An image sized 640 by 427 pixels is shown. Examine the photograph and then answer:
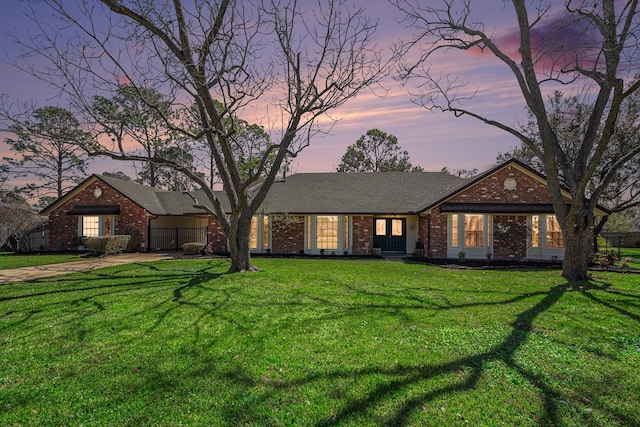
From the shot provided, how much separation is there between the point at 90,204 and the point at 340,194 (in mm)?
15901

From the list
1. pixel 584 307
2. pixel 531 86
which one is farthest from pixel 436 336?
pixel 531 86

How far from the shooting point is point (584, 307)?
24.5 ft

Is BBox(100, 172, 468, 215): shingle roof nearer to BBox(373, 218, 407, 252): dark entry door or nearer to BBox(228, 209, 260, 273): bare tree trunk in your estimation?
BBox(373, 218, 407, 252): dark entry door

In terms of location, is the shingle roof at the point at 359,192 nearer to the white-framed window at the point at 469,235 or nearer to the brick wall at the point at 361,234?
the brick wall at the point at 361,234

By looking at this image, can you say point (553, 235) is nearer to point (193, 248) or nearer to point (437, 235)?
point (437, 235)

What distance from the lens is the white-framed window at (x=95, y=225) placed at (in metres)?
20.8

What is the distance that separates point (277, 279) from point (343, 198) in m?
10.3

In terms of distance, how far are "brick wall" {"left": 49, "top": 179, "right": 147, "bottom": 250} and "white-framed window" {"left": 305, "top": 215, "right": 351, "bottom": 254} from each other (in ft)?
34.1

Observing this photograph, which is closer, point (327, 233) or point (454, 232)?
point (454, 232)

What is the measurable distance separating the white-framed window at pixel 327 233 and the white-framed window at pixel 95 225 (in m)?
12.6

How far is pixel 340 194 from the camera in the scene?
20.5 m

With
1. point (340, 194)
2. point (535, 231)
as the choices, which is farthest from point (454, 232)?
point (340, 194)

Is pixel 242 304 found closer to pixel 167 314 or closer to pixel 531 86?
pixel 167 314

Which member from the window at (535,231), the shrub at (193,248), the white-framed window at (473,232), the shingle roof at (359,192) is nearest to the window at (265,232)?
the shingle roof at (359,192)
